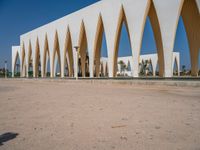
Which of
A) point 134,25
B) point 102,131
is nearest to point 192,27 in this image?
point 134,25

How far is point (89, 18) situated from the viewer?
2677 centimetres

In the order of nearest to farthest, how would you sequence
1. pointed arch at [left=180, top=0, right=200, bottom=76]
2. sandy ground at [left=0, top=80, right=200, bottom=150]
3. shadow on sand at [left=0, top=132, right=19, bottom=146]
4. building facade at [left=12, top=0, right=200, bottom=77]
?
sandy ground at [left=0, top=80, right=200, bottom=150], shadow on sand at [left=0, top=132, right=19, bottom=146], building facade at [left=12, top=0, right=200, bottom=77], pointed arch at [left=180, top=0, right=200, bottom=76]

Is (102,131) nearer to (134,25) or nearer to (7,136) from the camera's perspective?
(7,136)

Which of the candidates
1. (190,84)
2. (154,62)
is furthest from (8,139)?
(154,62)

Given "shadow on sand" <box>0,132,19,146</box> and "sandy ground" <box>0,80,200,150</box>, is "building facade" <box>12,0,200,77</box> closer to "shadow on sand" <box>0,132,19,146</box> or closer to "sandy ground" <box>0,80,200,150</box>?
"sandy ground" <box>0,80,200,150</box>

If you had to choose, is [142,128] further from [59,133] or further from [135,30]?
[135,30]

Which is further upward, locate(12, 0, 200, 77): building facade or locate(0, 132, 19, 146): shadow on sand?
locate(12, 0, 200, 77): building facade

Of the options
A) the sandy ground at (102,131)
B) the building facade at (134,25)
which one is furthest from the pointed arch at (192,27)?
the sandy ground at (102,131)

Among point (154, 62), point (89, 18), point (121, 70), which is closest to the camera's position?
point (89, 18)

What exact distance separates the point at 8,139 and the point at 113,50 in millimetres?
21448

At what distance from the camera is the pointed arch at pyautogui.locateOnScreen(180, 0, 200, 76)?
67.6 feet

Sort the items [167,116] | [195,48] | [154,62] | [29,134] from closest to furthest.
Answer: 1. [29,134]
2. [167,116]
3. [195,48]
4. [154,62]

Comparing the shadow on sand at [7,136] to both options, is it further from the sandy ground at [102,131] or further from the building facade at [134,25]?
the building facade at [134,25]

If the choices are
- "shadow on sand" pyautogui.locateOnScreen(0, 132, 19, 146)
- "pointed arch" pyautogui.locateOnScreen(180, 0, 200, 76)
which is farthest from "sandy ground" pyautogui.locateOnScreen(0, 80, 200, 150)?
"pointed arch" pyautogui.locateOnScreen(180, 0, 200, 76)
